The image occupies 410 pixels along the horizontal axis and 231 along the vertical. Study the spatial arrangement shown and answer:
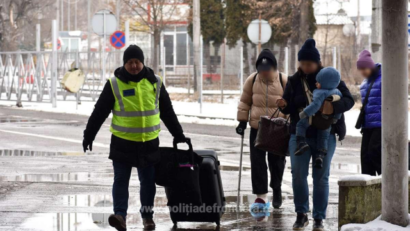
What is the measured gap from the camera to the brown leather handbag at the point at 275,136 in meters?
8.24

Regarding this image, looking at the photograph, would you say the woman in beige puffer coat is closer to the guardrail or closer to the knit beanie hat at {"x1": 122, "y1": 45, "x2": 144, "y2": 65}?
the knit beanie hat at {"x1": 122, "y1": 45, "x2": 144, "y2": 65}

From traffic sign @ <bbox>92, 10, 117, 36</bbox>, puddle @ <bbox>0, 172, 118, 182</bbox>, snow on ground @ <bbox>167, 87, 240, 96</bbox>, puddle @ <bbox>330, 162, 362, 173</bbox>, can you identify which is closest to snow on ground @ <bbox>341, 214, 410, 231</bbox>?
puddle @ <bbox>0, 172, 118, 182</bbox>

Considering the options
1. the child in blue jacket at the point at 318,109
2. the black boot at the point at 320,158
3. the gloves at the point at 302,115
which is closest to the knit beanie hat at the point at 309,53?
the child in blue jacket at the point at 318,109

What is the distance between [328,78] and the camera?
299 inches

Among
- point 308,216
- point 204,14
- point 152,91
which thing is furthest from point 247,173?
point 204,14

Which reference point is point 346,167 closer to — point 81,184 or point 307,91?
point 81,184

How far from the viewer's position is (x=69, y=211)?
28.4 feet

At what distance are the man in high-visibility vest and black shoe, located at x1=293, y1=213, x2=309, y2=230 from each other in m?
1.32

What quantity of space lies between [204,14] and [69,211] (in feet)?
127

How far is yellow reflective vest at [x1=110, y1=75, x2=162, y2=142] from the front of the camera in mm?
7523

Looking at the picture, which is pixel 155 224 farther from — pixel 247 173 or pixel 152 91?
pixel 247 173

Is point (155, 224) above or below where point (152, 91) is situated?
below

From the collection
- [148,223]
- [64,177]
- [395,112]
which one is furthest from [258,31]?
[395,112]

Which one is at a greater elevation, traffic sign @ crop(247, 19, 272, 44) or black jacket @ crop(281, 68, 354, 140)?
traffic sign @ crop(247, 19, 272, 44)
